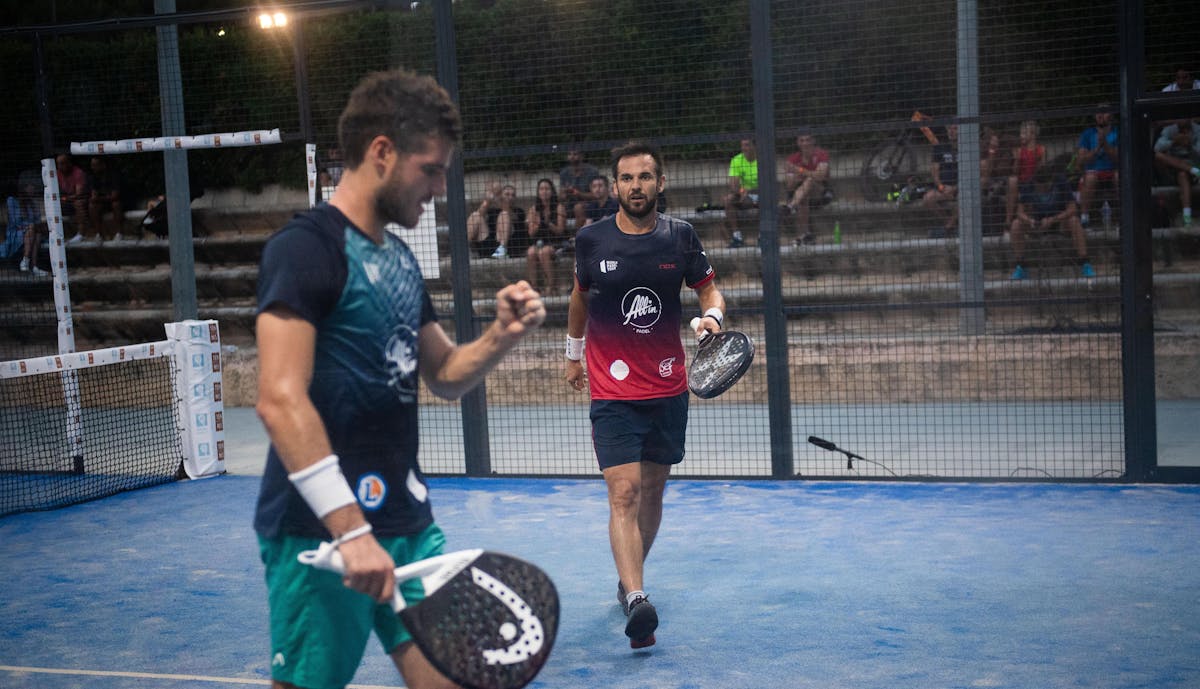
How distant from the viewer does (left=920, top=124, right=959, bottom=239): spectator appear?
12094mm

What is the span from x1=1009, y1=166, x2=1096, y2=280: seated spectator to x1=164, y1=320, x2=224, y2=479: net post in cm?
709

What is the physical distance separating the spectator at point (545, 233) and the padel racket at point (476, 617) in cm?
796

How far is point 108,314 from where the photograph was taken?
16.3 meters

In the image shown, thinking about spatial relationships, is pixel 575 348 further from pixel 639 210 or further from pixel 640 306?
pixel 639 210

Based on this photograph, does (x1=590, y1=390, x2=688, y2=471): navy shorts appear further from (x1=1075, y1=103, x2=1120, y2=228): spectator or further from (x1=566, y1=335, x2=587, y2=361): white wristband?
(x1=1075, y1=103, x2=1120, y2=228): spectator

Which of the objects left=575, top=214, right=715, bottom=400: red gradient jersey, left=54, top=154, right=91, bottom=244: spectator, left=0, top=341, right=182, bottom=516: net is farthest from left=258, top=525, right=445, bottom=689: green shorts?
left=54, top=154, right=91, bottom=244: spectator

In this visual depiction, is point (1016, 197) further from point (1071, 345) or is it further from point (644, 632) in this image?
point (644, 632)

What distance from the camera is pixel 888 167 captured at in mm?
13711

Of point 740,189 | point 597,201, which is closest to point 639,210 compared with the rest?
point 597,201

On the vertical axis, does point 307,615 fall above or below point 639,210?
below

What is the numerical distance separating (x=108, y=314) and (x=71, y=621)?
1119 centimetres

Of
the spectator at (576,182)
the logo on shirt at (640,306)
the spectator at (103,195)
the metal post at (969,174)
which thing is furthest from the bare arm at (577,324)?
the spectator at (103,195)

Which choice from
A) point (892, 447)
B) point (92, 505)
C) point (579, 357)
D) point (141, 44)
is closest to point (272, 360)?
point (579, 357)

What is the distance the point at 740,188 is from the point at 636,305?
7.00m
